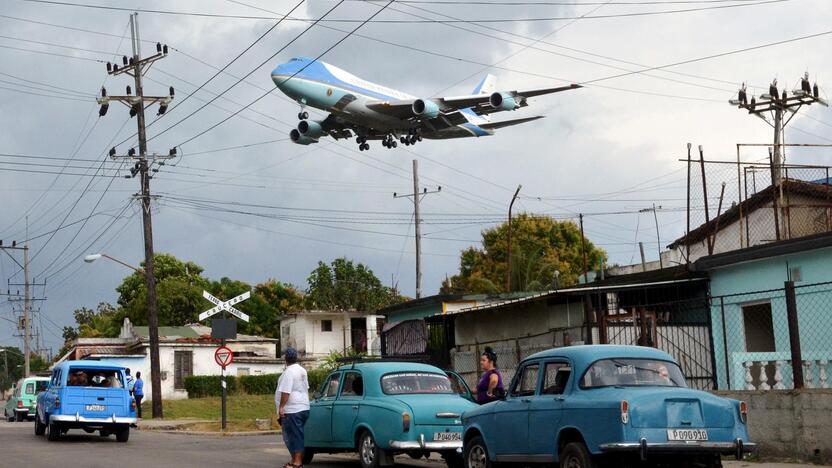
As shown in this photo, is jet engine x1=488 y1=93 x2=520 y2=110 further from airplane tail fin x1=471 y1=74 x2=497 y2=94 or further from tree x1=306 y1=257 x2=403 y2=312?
tree x1=306 y1=257 x2=403 y2=312

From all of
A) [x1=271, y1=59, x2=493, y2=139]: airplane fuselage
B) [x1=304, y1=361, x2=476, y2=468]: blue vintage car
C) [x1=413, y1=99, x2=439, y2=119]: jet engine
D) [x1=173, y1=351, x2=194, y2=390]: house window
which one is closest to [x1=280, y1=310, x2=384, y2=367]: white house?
[x1=173, y1=351, x2=194, y2=390]: house window

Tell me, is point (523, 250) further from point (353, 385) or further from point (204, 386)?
point (353, 385)

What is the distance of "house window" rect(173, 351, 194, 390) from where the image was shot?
55.6 m

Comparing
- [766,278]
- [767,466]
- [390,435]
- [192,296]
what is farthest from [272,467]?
[192,296]

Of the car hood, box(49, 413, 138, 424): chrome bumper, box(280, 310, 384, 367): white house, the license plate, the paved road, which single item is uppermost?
box(280, 310, 384, 367): white house

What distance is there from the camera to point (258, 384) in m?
54.5

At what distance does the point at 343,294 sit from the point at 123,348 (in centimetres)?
2946

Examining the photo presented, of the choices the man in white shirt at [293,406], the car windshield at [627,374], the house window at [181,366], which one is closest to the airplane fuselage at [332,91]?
the man in white shirt at [293,406]

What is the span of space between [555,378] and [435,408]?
118 inches

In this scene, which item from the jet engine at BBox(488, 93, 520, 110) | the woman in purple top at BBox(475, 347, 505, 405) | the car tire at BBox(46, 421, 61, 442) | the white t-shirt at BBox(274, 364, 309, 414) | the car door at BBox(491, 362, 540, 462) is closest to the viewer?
the car door at BBox(491, 362, 540, 462)

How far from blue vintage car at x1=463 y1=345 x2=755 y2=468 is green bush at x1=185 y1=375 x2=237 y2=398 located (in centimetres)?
4272

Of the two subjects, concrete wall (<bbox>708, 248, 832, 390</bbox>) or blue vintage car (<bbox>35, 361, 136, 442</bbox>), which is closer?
concrete wall (<bbox>708, 248, 832, 390</bbox>)

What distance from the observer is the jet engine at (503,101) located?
35.0m

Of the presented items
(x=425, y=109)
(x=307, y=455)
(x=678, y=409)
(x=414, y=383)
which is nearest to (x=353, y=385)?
(x=414, y=383)
